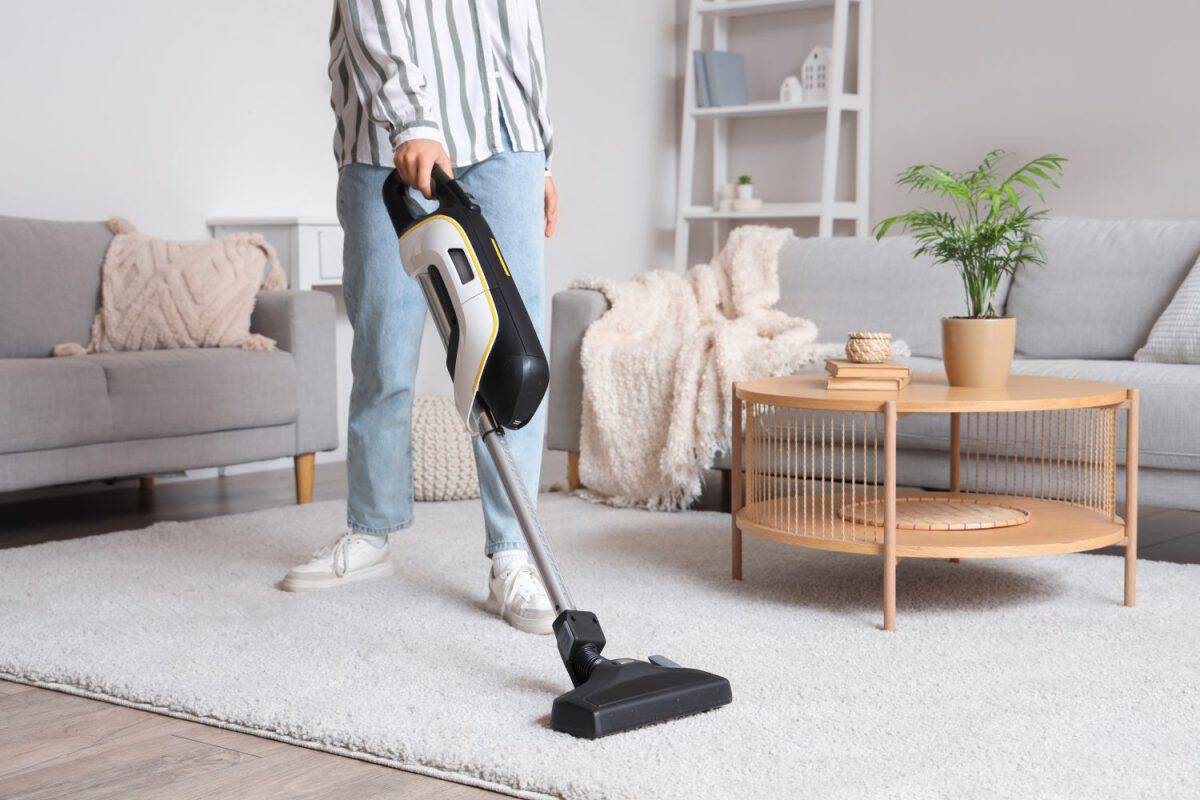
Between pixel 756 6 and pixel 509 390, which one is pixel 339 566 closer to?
pixel 509 390

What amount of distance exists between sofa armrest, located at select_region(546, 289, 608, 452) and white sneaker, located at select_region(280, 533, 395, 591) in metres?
1.02

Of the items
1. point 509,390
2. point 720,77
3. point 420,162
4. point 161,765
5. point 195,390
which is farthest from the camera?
point 720,77

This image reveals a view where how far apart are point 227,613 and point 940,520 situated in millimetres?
1129

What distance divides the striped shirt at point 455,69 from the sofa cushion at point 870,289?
4.59ft

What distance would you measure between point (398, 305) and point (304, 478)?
4.19 ft

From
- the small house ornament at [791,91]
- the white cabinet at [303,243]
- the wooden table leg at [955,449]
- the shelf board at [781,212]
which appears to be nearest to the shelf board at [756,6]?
the small house ornament at [791,91]

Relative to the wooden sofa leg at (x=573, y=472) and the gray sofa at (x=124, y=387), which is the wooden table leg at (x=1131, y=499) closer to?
the wooden sofa leg at (x=573, y=472)

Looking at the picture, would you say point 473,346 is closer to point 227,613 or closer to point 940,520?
point 227,613

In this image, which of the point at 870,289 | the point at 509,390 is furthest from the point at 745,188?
the point at 509,390

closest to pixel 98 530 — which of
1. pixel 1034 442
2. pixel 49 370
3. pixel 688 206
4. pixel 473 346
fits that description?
pixel 49 370

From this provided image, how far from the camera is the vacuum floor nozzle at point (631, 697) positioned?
1.47 m

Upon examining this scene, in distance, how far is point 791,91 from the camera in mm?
4953

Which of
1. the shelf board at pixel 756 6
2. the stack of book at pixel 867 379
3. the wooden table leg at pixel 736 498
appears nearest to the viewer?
the stack of book at pixel 867 379

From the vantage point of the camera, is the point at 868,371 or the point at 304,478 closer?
the point at 868,371
